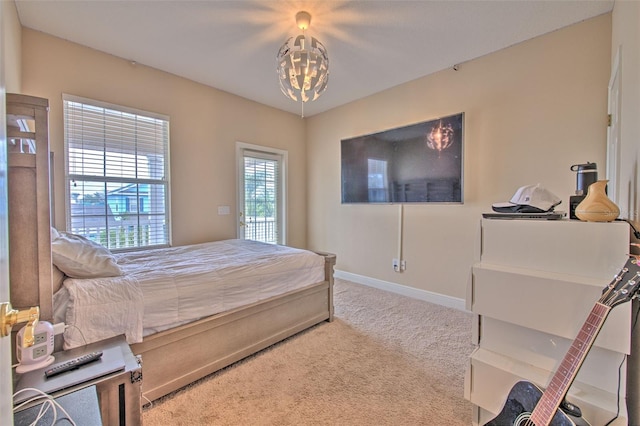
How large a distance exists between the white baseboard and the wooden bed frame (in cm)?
126

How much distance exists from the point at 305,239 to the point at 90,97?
3404 millimetres

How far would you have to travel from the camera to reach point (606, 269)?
1.09 metres

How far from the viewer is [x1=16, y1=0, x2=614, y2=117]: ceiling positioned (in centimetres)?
211

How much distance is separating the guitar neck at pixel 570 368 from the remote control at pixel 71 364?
1.79 m

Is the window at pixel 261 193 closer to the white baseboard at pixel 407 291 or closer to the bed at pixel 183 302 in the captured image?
the white baseboard at pixel 407 291

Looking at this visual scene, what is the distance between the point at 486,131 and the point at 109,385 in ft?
11.5

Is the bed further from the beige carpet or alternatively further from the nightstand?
the nightstand

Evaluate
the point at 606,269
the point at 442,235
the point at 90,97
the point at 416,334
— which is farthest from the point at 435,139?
the point at 90,97

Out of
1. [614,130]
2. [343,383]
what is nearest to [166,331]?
[343,383]

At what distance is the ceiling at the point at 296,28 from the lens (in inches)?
83.2

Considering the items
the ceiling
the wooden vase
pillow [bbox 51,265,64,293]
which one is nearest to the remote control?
pillow [bbox 51,265,64,293]

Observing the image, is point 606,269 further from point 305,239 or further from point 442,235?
point 305,239

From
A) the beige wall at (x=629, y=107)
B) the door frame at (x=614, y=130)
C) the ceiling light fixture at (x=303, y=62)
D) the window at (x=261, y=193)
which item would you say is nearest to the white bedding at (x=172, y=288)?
the window at (x=261, y=193)

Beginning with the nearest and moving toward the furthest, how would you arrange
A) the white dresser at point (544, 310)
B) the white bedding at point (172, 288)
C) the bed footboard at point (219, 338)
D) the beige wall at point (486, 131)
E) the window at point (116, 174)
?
1. the white dresser at point (544, 310)
2. the white bedding at point (172, 288)
3. the bed footboard at point (219, 338)
4. the beige wall at point (486, 131)
5. the window at point (116, 174)
